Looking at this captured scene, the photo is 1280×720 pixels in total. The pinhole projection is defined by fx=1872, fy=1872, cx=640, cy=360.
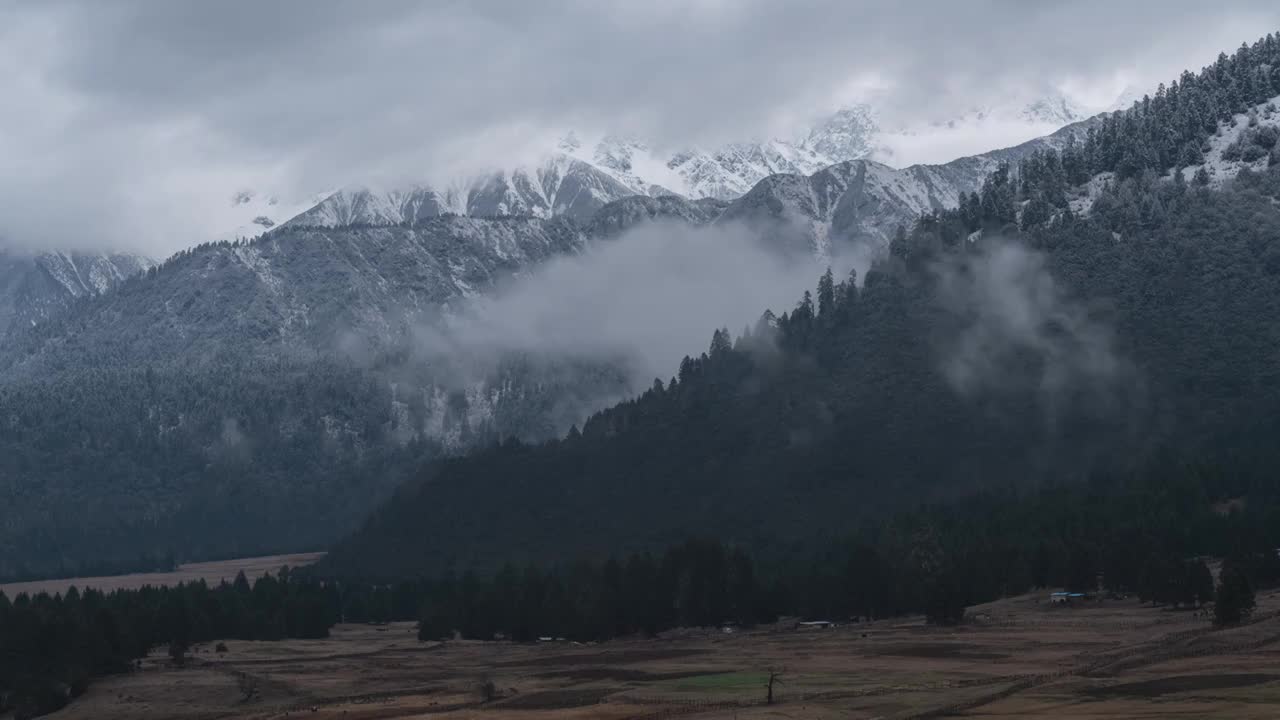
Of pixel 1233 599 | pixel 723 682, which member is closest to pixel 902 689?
pixel 723 682

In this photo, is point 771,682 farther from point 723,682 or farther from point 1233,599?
point 1233,599

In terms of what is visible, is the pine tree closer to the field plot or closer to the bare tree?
the field plot

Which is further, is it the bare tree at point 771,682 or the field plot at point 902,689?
the bare tree at point 771,682

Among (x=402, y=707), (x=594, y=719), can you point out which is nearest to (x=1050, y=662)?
(x=594, y=719)

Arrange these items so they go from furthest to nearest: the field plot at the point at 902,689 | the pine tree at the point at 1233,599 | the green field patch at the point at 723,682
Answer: the pine tree at the point at 1233,599
the green field patch at the point at 723,682
the field plot at the point at 902,689

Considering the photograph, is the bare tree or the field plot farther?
the bare tree

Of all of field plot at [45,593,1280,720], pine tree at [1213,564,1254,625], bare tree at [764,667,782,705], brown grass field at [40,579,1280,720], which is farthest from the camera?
pine tree at [1213,564,1254,625]

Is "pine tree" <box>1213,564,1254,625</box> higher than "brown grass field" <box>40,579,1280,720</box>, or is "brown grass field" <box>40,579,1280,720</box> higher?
"pine tree" <box>1213,564,1254,625</box>

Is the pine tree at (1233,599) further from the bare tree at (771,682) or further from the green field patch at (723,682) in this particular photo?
the green field patch at (723,682)

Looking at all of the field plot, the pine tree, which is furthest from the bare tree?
the pine tree

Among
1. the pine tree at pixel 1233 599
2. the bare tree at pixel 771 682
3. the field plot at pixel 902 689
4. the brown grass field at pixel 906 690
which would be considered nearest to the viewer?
the brown grass field at pixel 906 690

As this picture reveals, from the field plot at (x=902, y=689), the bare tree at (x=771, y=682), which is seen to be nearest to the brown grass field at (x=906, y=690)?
the field plot at (x=902, y=689)

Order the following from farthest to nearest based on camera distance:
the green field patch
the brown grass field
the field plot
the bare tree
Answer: the green field patch, the bare tree, the field plot, the brown grass field

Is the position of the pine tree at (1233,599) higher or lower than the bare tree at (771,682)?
higher
